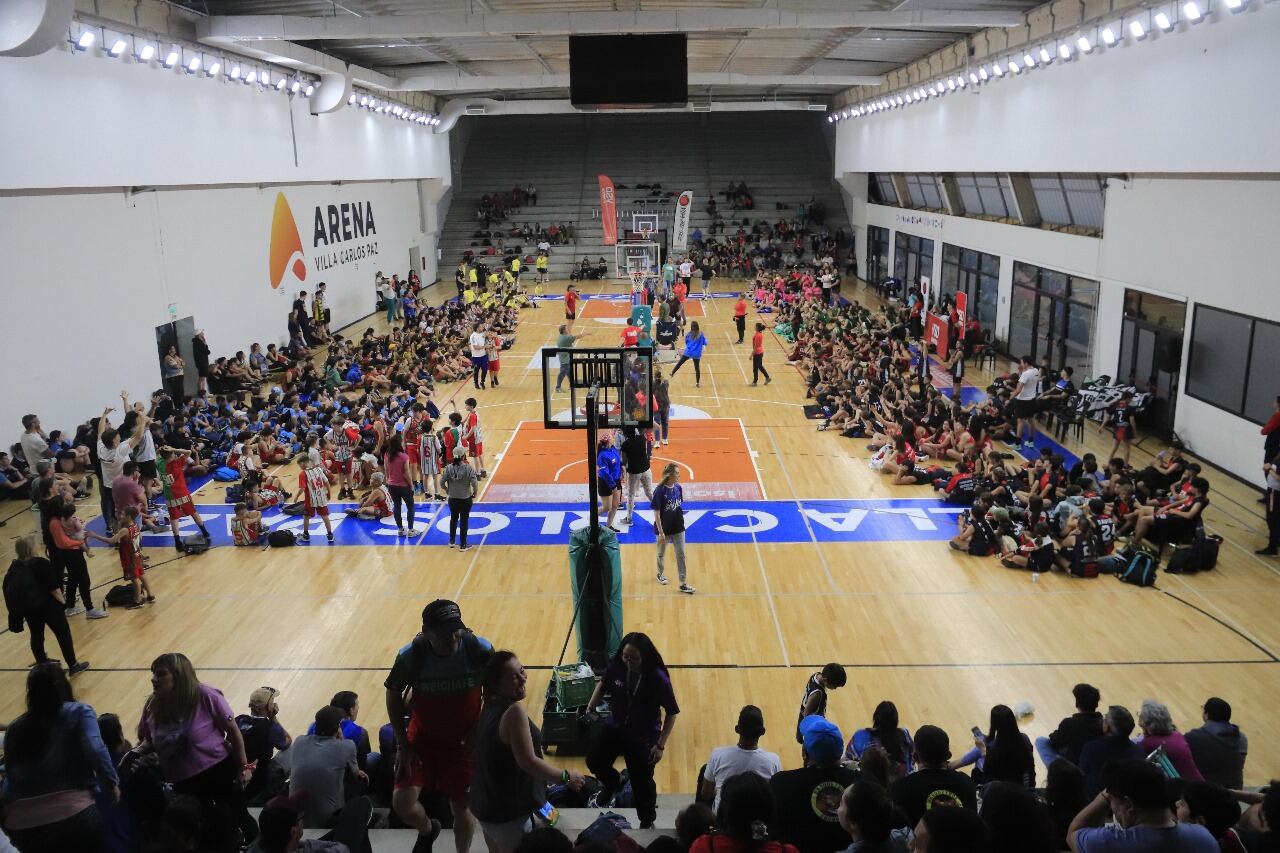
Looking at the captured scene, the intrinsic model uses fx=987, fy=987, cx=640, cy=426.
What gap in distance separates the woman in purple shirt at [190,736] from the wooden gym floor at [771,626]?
131 inches

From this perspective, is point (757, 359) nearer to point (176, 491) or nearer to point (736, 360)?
point (736, 360)

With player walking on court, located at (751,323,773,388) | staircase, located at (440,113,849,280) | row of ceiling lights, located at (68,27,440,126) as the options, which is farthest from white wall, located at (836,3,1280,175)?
staircase, located at (440,113,849,280)

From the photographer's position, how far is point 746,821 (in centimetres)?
363

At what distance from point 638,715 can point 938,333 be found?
1759 centimetres

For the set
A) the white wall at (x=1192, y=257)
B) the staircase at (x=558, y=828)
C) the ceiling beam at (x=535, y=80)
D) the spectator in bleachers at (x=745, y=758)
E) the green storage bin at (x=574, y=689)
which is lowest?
the green storage bin at (x=574, y=689)

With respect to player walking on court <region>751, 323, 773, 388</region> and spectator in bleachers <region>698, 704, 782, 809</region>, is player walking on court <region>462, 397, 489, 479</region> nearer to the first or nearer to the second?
player walking on court <region>751, 323, 773, 388</region>

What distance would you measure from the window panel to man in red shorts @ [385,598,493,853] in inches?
528

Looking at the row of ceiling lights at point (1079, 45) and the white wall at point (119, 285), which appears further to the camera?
the white wall at point (119, 285)

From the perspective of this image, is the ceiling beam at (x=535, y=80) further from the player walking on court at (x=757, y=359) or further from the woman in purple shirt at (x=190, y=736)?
the woman in purple shirt at (x=190, y=736)

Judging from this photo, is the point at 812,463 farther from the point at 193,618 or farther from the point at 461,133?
the point at 461,133

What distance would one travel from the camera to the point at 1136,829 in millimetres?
3617

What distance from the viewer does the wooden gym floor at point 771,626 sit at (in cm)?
842

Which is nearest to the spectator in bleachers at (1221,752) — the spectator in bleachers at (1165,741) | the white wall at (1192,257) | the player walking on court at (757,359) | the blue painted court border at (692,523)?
the spectator in bleachers at (1165,741)

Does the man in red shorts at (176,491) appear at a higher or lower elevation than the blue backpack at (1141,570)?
higher
